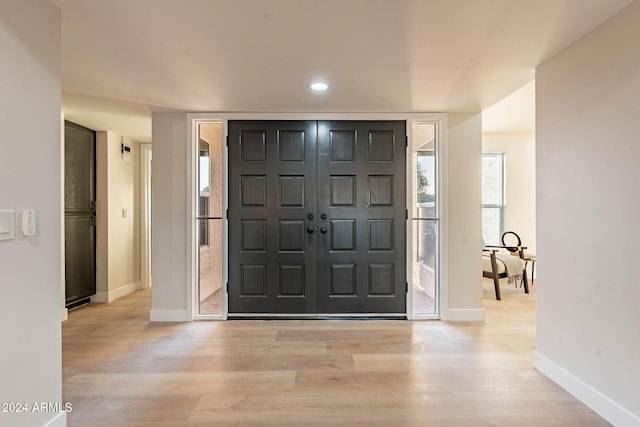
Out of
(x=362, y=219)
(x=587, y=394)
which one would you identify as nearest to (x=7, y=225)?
(x=362, y=219)

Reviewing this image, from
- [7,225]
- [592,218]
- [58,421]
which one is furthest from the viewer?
[592,218]

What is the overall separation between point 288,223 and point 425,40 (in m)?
2.18

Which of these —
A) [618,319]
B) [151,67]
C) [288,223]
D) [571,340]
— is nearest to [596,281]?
[618,319]

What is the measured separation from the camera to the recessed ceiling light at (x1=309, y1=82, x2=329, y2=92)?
9.07 ft

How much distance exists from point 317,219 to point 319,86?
4.50 feet

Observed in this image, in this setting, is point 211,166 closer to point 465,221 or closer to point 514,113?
point 465,221

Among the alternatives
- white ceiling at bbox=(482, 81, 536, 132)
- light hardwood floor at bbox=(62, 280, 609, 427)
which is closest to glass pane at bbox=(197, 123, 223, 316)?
light hardwood floor at bbox=(62, 280, 609, 427)

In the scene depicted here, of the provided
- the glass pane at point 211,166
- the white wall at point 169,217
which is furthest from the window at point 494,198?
the white wall at point 169,217

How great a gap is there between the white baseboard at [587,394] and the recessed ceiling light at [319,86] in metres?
2.52

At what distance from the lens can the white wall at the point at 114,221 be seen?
175 inches

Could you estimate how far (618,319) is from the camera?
1.80 metres

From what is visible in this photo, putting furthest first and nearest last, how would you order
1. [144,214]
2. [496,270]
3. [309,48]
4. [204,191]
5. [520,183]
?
[520,183]
[144,214]
[496,270]
[204,191]
[309,48]

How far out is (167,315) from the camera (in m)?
3.58

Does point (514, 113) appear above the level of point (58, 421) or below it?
above
